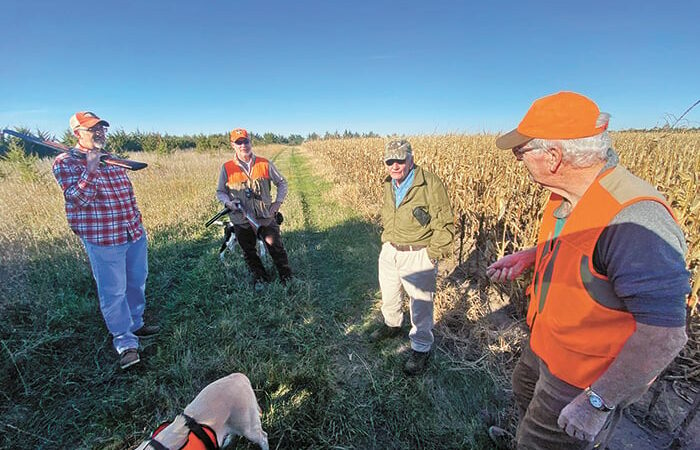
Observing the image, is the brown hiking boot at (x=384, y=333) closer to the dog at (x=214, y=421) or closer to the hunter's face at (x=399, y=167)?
the dog at (x=214, y=421)

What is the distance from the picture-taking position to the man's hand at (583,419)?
118 centimetres

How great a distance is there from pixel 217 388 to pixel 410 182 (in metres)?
2.22

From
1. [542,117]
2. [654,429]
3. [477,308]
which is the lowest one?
[654,429]

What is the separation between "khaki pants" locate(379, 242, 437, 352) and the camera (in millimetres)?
2910

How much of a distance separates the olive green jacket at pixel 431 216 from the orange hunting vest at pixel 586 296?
4.27 feet

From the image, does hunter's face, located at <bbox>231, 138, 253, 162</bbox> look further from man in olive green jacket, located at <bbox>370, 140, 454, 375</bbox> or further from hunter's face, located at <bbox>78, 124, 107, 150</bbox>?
man in olive green jacket, located at <bbox>370, 140, 454, 375</bbox>

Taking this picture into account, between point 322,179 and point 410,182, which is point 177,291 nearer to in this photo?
point 410,182

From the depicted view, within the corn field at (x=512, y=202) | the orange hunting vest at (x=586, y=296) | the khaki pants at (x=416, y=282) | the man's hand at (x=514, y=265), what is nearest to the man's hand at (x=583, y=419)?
the orange hunting vest at (x=586, y=296)

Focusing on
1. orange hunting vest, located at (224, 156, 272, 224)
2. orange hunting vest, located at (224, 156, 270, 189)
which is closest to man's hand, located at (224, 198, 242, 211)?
orange hunting vest, located at (224, 156, 272, 224)

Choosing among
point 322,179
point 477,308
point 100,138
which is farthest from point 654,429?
point 322,179

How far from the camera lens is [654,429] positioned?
2473mm

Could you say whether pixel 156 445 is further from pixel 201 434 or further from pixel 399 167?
pixel 399 167

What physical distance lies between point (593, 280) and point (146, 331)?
430cm

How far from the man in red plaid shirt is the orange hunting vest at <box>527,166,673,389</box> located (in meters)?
3.68
